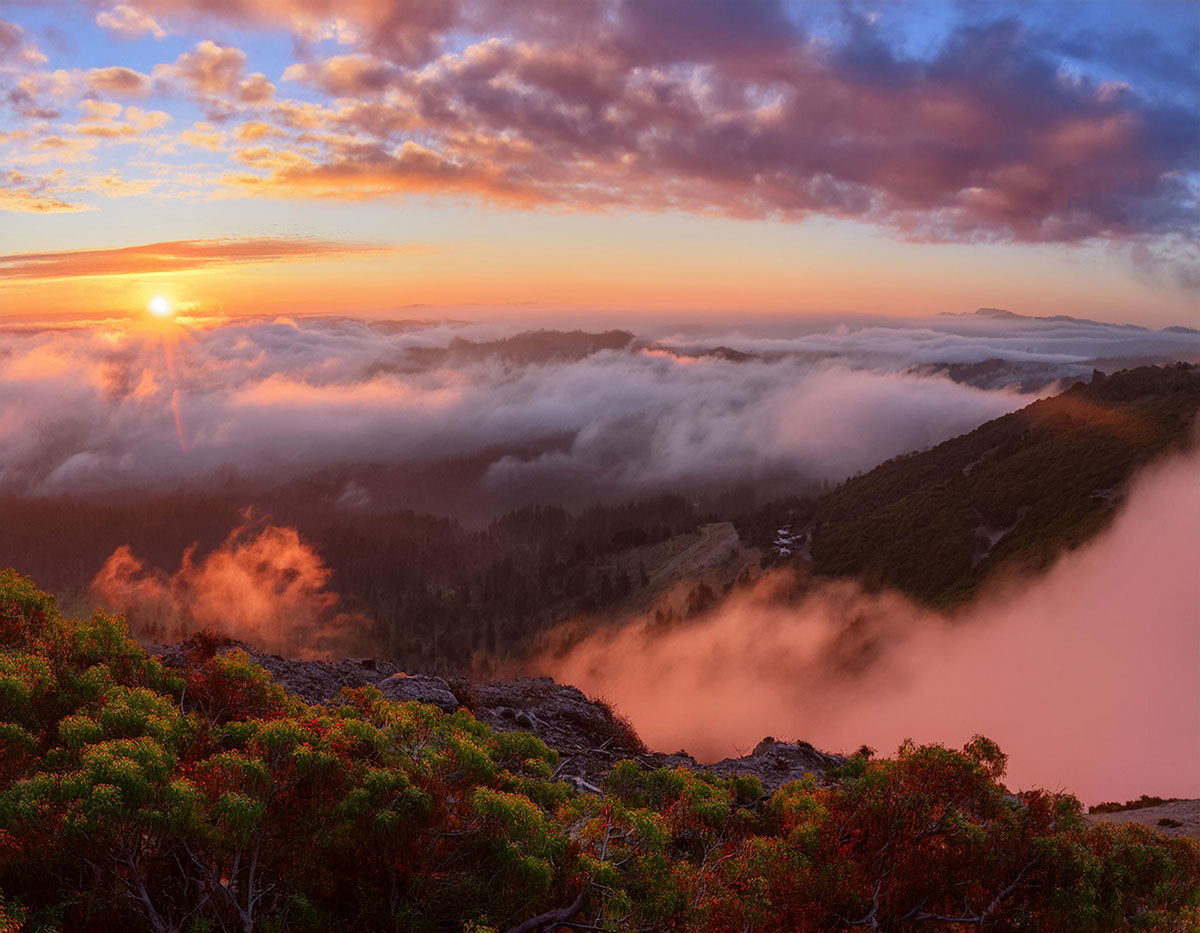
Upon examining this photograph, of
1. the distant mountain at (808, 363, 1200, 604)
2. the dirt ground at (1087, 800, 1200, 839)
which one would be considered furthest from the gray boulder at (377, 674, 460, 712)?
the distant mountain at (808, 363, 1200, 604)

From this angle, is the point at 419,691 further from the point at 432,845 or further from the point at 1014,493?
the point at 1014,493

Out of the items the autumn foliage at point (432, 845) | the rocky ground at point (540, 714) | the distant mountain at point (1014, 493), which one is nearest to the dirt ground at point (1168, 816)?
the rocky ground at point (540, 714)

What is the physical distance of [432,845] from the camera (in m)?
14.1

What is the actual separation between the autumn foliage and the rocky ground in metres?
10.8

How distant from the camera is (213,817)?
42.6 ft

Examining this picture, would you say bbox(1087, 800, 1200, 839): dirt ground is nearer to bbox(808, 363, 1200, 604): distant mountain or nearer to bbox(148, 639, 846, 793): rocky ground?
bbox(148, 639, 846, 793): rocky ground

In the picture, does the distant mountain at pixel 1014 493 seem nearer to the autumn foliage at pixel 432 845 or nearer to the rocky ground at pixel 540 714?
the rocky ground at pixel 540 714

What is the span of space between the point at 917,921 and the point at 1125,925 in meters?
4.26

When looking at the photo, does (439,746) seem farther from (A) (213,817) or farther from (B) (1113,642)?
(B) (1113,642)

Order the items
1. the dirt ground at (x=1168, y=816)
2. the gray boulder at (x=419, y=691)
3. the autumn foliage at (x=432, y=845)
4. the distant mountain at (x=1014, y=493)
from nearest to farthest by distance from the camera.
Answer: the autumn foliage at (x=432, y=845) < the gray boulder at (x=419, y=691) < the dirt ground at (x=1168, y=816) < the distant mountain at (x=1014, y=493)

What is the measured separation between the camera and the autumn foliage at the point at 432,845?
1225 centimetres

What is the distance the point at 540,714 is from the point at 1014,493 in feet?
471

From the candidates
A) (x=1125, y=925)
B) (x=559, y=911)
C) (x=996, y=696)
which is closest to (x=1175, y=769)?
(x=996, y=696)

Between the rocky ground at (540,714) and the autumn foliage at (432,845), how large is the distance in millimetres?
10758
